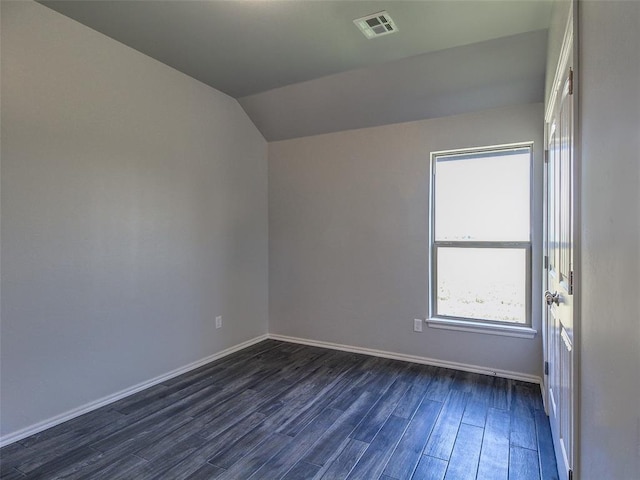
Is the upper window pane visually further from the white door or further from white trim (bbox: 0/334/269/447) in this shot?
white trim (bbox: 0/334/269/447)

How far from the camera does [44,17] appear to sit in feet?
7.37

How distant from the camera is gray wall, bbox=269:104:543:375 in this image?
3.19 m

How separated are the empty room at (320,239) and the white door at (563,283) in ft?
0.11

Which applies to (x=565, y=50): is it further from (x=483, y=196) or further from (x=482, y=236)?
(x=482, y=236)

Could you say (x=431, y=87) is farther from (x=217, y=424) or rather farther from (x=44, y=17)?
(x=217, y=424)

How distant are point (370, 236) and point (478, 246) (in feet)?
3.44

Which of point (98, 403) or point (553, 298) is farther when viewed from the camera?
point (98, 403)

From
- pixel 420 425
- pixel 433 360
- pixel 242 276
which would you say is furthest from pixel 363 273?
pixel 420 425

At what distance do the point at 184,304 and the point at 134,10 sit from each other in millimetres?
2301

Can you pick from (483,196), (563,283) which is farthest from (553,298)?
(483,196)

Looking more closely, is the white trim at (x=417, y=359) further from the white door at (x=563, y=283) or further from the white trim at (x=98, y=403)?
the white door at (x=563, y=283)

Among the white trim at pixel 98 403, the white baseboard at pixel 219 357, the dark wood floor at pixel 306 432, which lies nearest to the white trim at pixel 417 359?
the white baseboard at pixel 219 357

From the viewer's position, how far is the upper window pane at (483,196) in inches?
124

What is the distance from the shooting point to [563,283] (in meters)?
1.67
